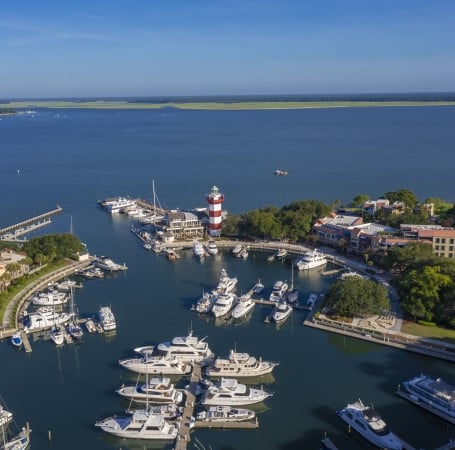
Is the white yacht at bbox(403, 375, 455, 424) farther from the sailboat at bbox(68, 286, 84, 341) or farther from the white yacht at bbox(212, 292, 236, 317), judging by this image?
the sailboat at bbox(68, 286, 84, 341)

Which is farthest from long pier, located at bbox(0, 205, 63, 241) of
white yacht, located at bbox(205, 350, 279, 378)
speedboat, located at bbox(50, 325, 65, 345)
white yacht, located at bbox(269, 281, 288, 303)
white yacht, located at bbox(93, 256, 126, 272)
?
white yacht, located at bbox(205, 350, 279, 378)

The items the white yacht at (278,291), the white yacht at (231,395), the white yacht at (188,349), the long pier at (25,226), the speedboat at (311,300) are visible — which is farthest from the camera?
the long pier at (25,226)

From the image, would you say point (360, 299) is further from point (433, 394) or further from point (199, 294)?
point (199, 294)

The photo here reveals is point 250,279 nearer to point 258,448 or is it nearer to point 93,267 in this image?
point 93,267

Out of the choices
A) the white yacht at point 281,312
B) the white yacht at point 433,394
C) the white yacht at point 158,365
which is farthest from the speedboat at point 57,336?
the white yacht at point 433,394

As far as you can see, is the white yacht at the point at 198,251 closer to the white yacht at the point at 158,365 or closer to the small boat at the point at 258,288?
the small boat at the point at 258,288

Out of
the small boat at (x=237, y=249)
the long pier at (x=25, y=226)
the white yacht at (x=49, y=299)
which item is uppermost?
the long pier at (x=25, y=226)
